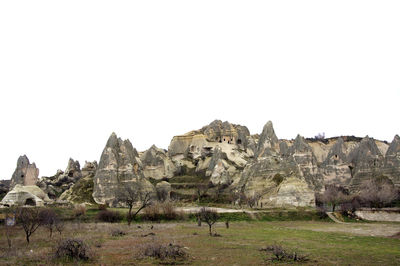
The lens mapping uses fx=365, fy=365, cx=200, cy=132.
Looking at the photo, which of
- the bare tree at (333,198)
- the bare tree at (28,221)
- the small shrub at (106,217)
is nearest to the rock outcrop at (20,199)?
the small shrub at (106,217)

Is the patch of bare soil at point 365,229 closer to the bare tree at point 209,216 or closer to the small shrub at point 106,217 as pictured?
the bare tree at point 209,216

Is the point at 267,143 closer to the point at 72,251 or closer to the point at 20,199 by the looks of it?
the point at 20,199

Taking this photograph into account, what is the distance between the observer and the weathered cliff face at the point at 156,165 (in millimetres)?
84062

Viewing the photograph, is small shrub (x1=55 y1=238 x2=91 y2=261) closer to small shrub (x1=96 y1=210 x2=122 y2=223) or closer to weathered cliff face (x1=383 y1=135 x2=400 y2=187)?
small shrub (x1=96 y1=210 x2=122 y2=223)

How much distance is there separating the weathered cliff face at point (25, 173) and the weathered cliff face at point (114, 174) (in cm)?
2760

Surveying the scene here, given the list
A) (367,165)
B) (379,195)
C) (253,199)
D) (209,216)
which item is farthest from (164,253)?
(367,165)

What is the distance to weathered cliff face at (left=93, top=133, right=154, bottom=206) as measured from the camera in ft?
179

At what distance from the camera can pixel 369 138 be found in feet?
230

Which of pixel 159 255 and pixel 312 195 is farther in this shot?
pixel 312 195

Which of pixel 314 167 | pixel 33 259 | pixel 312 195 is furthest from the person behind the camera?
pixel 314 167

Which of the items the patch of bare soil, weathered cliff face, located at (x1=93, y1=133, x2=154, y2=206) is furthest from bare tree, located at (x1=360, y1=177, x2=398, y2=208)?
weathered cliff face, located at (x1=93, y1=133, x2=154, y2=206)

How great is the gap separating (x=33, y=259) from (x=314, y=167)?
61745 millimetres

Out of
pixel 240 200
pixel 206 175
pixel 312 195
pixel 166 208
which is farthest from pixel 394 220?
pixel 206 175

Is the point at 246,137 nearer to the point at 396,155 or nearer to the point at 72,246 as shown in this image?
the point at 396,155
